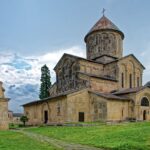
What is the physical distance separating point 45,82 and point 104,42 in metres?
18.3

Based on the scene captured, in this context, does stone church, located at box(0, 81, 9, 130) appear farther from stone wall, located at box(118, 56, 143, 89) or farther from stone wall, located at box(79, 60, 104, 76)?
stone wall, located at box(118, 56, 143, 89)

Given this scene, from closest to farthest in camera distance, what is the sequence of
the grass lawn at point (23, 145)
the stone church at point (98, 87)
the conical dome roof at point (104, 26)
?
1. the grass lawn at point (23, 145)
2. the stone church at point (98, 87)
3. the conical dome roof at point (104, 26)

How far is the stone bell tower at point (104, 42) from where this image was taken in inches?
2237

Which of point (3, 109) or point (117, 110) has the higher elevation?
point (3, 109)

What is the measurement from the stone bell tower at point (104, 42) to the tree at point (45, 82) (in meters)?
13.6

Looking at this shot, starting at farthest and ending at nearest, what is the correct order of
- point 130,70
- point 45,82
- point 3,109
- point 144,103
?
point 45,82 < point 130,70 < point 144,103 < point 3,109

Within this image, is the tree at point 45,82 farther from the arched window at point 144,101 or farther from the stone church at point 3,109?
the stone church at point 3,109

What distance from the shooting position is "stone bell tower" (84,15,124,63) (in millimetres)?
56812

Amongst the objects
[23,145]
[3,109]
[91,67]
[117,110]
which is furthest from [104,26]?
[23,145]

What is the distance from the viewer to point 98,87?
4934 cm

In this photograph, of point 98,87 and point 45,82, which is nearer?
point 98,87

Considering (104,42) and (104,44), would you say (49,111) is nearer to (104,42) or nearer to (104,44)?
(104,44)

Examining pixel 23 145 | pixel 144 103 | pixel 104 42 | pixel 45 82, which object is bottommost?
pixel 23 145

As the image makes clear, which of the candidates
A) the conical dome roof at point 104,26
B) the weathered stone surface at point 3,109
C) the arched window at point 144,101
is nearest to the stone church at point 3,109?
the weathered stone surface at point 3,109
